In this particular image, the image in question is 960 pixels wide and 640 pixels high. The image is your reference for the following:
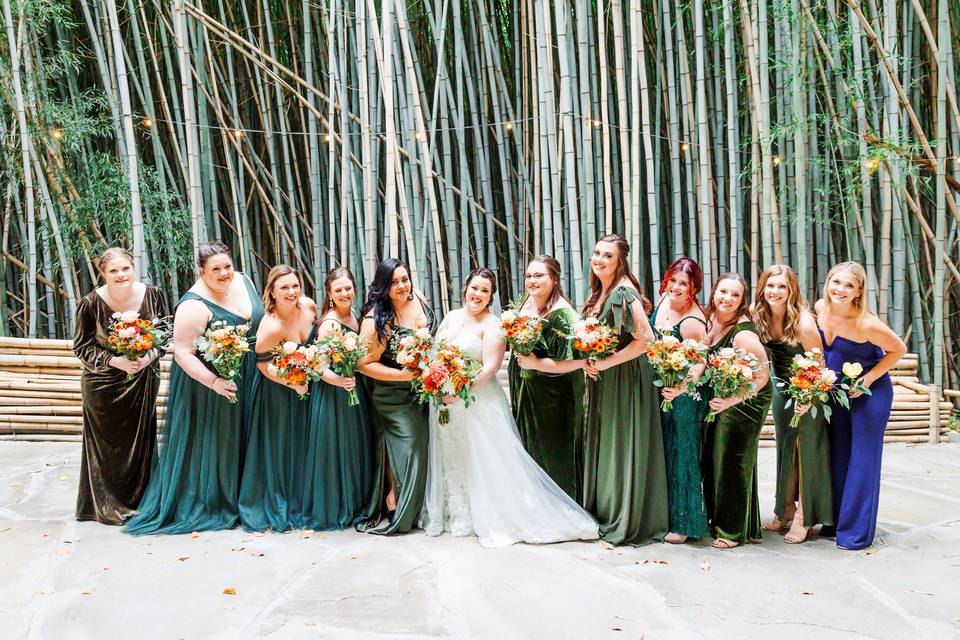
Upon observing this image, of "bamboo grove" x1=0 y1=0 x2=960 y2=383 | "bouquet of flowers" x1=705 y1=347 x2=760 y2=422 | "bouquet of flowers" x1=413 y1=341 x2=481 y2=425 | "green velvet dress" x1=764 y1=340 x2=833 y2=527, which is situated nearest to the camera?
"bouquet of flowers" x1=705 y1=347 x2=760 y2=422

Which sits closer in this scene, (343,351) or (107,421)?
(343,351)

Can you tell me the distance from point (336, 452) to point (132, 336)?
89 cm

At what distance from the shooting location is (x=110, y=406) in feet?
10.5

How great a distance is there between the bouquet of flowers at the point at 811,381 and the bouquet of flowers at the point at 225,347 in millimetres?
1983

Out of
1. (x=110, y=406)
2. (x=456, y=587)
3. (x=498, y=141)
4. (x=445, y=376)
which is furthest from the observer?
(x=498, y=141)

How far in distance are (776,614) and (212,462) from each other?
6.88 feet

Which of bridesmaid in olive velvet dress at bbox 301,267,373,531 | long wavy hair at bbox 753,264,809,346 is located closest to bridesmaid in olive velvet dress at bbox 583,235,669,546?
long wavy hair at bbox 753,264,809,346

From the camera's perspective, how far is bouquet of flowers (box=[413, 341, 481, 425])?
290cm

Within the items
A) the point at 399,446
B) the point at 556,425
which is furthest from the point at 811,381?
the point at 399,446

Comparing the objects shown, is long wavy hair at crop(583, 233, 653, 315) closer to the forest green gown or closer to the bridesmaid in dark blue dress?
the bridesmaid in dark blue dress

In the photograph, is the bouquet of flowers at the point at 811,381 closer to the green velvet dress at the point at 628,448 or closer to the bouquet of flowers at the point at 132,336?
the green velvet dress at the point at 628,448

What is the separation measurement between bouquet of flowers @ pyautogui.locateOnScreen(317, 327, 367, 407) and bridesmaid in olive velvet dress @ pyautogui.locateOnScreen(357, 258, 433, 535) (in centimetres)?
7

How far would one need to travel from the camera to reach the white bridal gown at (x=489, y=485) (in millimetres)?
2967

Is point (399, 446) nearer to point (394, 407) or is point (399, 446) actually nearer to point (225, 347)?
point (394, 407)
